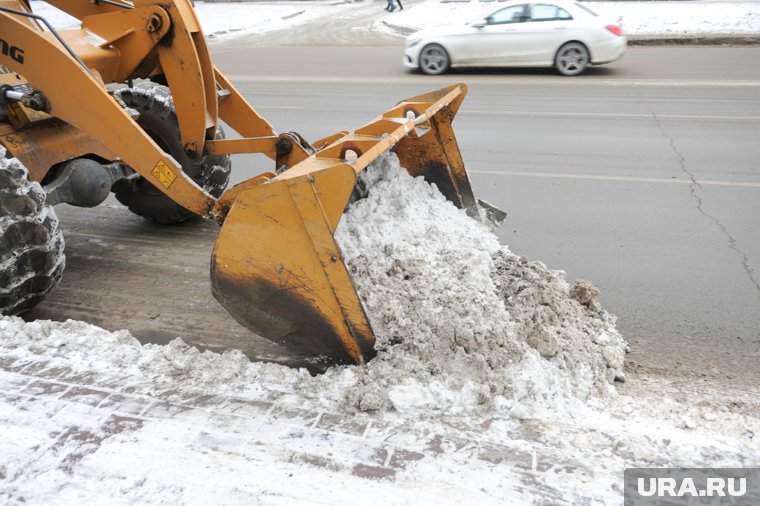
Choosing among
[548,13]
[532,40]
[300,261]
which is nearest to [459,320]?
[300,261]

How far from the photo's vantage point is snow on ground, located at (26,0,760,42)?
20938 millimetres

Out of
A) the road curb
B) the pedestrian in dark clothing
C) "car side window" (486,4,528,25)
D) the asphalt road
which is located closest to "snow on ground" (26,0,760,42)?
"car side window" (486,4,528,25)

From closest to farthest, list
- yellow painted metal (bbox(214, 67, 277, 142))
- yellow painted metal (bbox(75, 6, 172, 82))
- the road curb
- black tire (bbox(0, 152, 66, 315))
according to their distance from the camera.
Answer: black tire (bbox(0, 152, 66, 315)) < yellow painted metal (bbox(75, 6, 172, 82)) < yellow painted metal (bbox(214, 67, 277, 142)) < the road curb

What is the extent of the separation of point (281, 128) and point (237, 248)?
24.2 feet

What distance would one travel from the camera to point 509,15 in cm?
1482

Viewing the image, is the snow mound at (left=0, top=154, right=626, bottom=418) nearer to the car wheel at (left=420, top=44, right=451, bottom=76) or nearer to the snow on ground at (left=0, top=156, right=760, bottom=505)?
the snow on ground at (left=0, top=156, right=760, bottom=505)

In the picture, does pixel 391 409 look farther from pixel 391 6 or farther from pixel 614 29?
pixel 391 6

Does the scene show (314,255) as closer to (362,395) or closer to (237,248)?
(237,248)

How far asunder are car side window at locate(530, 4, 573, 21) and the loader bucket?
38.6ft

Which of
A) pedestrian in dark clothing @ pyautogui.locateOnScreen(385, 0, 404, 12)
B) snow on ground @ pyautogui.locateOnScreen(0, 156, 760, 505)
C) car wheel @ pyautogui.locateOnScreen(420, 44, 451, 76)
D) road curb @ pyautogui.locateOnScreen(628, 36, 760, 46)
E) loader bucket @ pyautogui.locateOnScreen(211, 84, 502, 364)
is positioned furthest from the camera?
pedestrian in dark clothing @ pyautogui.locateOnScreen(385, 0, 404, 12)

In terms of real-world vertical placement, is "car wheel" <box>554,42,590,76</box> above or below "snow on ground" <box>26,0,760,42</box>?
below

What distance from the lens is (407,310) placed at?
3.98 meters

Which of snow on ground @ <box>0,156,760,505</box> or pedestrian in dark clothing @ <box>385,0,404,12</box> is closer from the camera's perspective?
snow on ground @ <box>0,156,760,505</box>

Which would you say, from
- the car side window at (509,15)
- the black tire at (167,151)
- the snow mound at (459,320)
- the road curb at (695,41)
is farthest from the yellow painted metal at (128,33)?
the road curb at (695,41)
